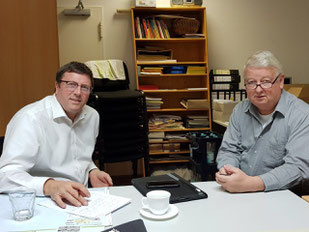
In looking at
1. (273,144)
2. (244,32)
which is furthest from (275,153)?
(244,32)

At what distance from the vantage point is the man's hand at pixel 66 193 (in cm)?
115

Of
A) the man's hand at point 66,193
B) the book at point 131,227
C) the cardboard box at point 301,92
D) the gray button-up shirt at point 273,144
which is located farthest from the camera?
the cardboard box at point 301,92

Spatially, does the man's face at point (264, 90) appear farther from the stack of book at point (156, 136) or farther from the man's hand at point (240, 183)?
the stack of book at point (156, 136)

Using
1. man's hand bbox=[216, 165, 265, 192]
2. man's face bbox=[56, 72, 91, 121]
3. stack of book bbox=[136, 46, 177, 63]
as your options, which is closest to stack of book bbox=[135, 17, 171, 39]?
stack of book bbox=[136, 46, 177, 63]

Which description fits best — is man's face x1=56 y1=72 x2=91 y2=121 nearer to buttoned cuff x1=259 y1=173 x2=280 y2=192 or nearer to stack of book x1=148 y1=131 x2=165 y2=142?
buttoned cuff x1=259 y1=173 x2=280 y2=192

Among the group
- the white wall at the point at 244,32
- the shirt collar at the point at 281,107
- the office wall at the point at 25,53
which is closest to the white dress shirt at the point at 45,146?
the office wall at the point at 25,53

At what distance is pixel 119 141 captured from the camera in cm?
304

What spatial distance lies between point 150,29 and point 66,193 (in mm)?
2938

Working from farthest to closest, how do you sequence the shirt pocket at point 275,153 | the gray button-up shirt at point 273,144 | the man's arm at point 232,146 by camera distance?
the man's arm at point 232,146 → the shirt pocket at point 275,153 → the gray button-up shirt at point 273,144

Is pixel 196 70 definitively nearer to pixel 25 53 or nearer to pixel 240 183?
pixel 25 53

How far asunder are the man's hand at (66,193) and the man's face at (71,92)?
486 mm

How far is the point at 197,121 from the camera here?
383cm

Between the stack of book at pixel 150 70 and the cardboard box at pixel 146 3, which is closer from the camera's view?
the cardboard box at pixel 146 3

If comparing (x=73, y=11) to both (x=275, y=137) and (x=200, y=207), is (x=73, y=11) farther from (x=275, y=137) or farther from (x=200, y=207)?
(x=200, y=207)
